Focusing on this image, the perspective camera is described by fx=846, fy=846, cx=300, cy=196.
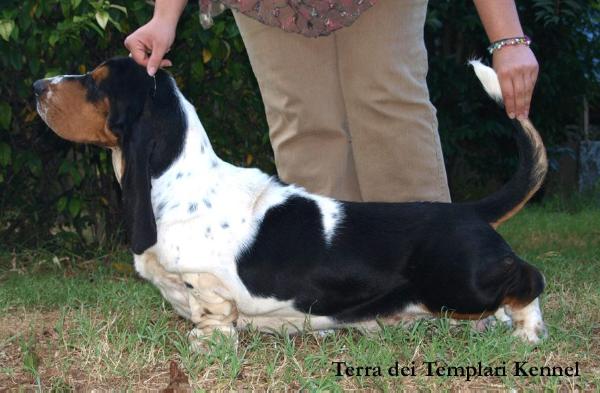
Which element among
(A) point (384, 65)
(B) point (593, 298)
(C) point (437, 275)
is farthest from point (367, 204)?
(B) point (593, 298)

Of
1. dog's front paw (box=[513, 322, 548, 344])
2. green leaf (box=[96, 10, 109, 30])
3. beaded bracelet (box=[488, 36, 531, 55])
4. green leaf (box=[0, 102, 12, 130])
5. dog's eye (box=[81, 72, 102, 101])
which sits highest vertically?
beaded bracelet (box=[488, 36, 531, 55])

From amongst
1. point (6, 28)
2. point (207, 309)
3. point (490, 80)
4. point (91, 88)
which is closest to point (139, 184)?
point (91, 88)

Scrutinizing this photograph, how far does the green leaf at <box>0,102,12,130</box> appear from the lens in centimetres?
485

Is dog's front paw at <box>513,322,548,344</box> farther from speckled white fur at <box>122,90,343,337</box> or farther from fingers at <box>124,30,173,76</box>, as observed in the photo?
fingers at <box>124,30,173,76</box>

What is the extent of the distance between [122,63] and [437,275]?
4.47ft

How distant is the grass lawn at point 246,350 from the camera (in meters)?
2.63

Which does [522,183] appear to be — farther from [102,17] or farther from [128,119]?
[102,17]

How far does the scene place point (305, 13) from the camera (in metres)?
3.19

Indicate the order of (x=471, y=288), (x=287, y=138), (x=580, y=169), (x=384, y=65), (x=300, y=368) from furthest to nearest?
(x=580, y=169) < (x=287, y=138) < (x=384, y=65) < (x=471, y=288) < (x=300, y=368)

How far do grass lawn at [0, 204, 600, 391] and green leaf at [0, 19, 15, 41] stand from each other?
1.31 metres

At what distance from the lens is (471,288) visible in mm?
2914

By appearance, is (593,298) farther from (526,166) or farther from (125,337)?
(125,337)

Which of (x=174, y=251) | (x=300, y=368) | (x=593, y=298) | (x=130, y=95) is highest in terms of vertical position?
(x=130, y=95)

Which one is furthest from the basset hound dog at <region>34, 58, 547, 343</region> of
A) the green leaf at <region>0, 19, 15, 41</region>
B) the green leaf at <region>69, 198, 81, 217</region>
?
the green leaf at <region>69, 198, 81, 217</region>
